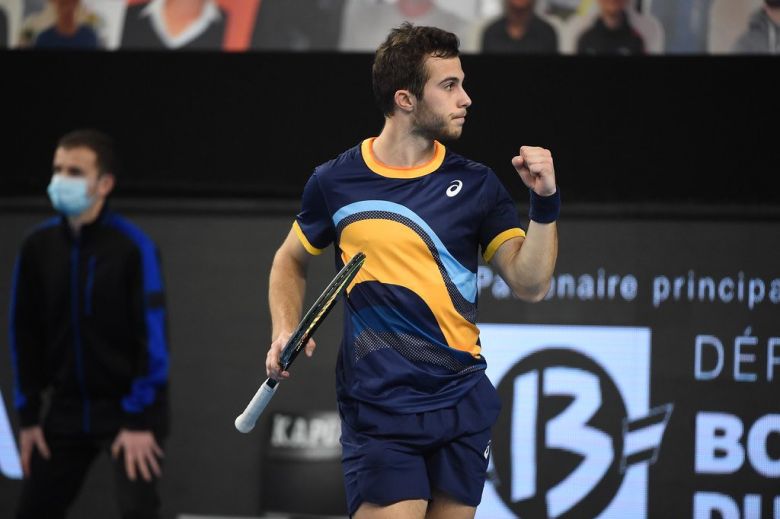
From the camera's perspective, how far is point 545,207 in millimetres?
3275

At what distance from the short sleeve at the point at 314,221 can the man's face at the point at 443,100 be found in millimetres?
355

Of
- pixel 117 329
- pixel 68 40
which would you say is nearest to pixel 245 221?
pixel 117 329

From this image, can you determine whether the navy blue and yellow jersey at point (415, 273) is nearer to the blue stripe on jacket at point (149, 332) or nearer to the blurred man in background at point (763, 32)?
the blue stripe on jacket at point (149, 332)

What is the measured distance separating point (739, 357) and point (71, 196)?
2.70 metres

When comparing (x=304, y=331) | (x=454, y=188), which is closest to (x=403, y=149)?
(x=454, y=188)

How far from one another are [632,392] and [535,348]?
1.38 ft

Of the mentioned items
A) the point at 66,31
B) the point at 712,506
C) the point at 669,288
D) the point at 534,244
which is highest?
A: the point at 66,31

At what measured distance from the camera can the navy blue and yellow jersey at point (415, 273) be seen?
344 centimetres

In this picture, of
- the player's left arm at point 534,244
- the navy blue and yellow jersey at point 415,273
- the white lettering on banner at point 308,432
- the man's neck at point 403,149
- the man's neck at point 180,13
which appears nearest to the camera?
the player's left arm at point 534,244

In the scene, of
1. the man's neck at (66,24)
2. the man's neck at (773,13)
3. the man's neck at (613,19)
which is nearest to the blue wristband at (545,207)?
the man's neck at (613,19)

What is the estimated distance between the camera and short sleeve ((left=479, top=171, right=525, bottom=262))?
3.51 metres

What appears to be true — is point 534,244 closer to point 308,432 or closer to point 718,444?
point 718,444

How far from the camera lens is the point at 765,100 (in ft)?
17.2

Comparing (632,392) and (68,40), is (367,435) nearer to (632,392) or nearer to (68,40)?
(632,392)
